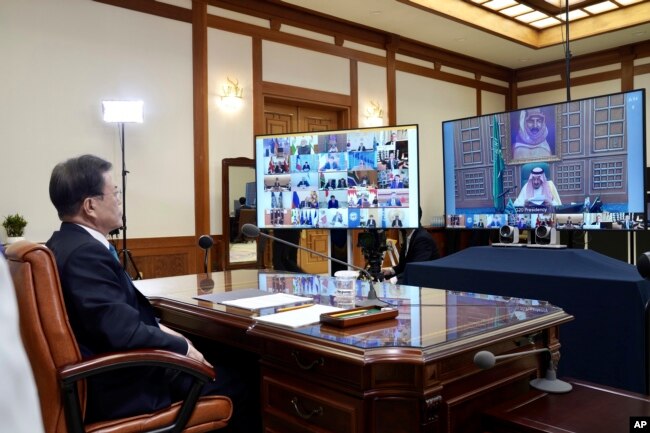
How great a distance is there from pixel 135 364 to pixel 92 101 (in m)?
4.15

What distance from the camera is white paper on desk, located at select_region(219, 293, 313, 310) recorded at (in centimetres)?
196

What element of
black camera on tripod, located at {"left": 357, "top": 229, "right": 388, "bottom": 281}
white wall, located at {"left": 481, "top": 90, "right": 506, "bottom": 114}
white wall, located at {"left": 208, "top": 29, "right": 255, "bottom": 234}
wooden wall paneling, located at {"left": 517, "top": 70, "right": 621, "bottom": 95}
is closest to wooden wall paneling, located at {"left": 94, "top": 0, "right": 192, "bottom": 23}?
white wall, located at {"left": 208, "top": 29, "right": 255, "bottom": 234}

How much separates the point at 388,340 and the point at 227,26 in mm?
5195

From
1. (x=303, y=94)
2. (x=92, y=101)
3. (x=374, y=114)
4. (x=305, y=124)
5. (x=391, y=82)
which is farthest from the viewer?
(x=391, y=82)

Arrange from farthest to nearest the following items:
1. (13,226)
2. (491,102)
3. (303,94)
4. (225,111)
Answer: (491,102) → (303,94) → (225,111) → (13,226)

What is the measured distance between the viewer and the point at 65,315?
4.66ft

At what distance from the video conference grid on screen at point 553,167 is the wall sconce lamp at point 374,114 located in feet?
12.3

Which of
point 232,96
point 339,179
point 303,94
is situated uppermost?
point 303,94

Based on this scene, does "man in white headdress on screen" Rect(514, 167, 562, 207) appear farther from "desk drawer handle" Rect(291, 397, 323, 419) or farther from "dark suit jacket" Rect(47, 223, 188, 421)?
"dark suit jacket" Rect(47, 223, 188, 421)

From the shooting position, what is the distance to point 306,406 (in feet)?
5.26

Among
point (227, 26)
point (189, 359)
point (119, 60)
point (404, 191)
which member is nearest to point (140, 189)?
point (119, 60)

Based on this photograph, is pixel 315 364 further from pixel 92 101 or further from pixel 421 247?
pixel 92 101

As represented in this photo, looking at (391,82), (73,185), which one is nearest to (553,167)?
(73,185)

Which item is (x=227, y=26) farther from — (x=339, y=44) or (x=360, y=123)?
(x=360, y=123)
